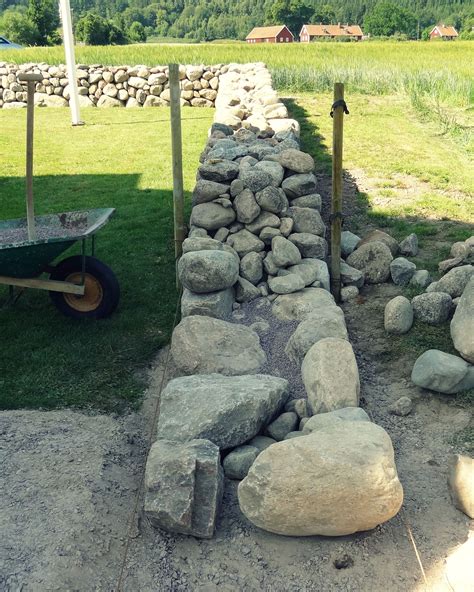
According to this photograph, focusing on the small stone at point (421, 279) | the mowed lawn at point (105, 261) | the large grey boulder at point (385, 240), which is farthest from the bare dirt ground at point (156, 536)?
the large grey boulder at point (385, 240)

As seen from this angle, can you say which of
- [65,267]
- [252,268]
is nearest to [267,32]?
[252,268]

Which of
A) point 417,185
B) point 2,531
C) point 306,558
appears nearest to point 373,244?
point 417,185

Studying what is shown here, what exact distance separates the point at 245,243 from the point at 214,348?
4.81ft

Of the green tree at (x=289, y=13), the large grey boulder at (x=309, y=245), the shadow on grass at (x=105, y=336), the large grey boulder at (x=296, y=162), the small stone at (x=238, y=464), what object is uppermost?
the green tree at (x=289, y=13)

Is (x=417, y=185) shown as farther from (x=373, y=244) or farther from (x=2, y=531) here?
(x=2, y=531)

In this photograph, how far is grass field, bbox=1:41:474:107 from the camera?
15453 millimetres

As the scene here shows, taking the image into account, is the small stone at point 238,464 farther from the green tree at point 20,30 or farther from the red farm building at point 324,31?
the red farm building at point 324,31

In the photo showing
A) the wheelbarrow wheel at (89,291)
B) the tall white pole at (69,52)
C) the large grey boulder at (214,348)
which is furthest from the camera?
the tall white pole at (69,52)

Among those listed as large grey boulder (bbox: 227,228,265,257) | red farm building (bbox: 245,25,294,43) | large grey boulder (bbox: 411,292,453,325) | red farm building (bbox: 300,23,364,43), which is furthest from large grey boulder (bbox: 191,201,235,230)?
red farm building (bbox: 300,23,364,43)

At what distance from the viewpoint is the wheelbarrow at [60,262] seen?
449cm

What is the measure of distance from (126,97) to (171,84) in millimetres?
11183

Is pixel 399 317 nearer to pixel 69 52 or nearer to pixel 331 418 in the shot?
pixel 331 418

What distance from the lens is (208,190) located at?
223 inches

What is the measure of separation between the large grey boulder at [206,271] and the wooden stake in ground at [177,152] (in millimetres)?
773
